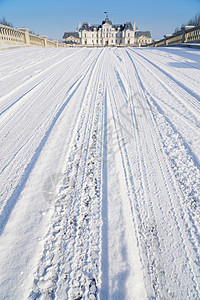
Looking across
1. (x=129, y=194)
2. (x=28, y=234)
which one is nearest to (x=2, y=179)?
(x=28, y=234)

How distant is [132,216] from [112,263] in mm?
374

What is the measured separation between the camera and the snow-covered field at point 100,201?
37.8 inches

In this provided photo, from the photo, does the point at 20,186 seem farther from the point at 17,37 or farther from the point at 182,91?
the point at 17,37

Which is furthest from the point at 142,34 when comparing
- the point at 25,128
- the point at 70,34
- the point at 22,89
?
the point at 25,128

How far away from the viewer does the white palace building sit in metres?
65.2

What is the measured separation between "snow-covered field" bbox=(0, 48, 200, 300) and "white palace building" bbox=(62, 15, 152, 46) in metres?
75.8

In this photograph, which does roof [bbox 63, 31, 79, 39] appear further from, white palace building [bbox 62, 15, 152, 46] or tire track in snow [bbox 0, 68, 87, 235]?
tire track in snow [bbox 0, 68, 87, 235]

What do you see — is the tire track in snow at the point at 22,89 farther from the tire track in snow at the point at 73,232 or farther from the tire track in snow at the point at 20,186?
the tire track in snow at the point at 73,232

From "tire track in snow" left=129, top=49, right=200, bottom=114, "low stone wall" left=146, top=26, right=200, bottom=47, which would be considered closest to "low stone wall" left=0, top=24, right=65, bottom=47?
"tire track in snow" left=129, top=49, right=200, bottom=114

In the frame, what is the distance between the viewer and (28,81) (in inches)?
168

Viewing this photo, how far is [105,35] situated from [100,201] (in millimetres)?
79751

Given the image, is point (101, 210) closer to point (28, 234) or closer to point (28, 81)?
point (28, 234)

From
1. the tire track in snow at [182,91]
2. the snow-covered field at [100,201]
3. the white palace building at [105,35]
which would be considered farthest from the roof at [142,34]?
the snow-covered field at [100,201]

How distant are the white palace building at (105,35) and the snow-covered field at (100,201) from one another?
75.8 m
